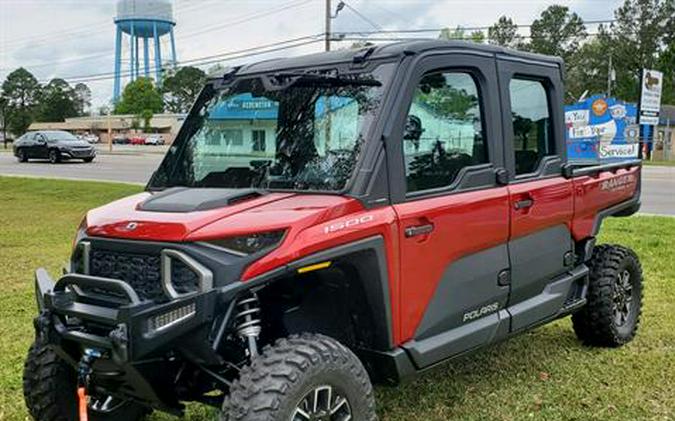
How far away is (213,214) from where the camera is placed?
10.5ft

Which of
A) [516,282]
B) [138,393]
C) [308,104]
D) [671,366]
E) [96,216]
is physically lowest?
[671,366]

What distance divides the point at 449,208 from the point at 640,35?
8452cm

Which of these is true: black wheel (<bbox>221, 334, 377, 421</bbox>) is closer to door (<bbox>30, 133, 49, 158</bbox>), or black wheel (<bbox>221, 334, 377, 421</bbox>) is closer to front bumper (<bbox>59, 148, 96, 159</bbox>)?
front bumper (<bbox>59, 148, 96, 159</bbox>)

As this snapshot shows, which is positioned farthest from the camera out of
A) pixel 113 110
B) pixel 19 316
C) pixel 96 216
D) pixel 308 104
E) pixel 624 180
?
pixel 113 110

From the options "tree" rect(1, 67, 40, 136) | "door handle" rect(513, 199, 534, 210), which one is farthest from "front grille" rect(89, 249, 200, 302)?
"tree" rect(1, 67, 40, 136)

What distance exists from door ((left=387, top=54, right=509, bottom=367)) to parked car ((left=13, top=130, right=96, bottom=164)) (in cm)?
2897

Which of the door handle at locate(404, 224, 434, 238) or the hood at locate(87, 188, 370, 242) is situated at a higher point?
the hood at locate(87, 188, 370, 242)

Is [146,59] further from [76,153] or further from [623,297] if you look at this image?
[623,297]

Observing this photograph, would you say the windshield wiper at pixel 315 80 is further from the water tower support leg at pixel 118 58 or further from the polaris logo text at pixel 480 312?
the water tower support leg at pixel 118 58

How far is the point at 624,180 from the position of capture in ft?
18.7

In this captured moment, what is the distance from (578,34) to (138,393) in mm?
92471

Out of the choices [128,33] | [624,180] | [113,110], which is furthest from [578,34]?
[624,180]

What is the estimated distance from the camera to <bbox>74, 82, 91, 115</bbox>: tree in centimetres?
12038

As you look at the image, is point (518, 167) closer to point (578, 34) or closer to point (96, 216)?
point (96, 216)
